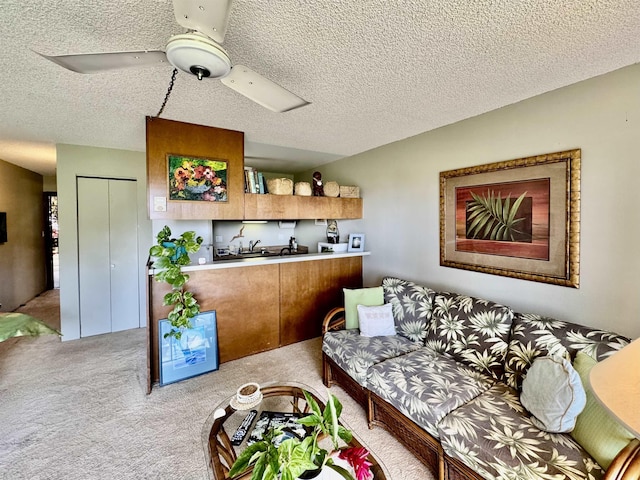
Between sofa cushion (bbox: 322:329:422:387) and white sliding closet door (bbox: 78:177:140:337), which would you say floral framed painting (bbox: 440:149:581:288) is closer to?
sofa cushion (bbox: 322:329:422:387)

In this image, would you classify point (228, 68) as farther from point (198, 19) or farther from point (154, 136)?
point (154, 136)

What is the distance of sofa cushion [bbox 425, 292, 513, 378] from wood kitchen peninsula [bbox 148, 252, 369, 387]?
5.25 ft

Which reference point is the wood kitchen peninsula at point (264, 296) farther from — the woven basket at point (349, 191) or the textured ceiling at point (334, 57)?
the textured ceiling at point (334, 57)

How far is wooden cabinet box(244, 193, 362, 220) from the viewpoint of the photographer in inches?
125

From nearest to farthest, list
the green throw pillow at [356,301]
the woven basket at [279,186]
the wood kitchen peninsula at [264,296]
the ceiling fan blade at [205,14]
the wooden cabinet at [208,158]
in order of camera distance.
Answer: the ceiling fan blade at [205,14] < the wooden cabinet at [208,158] < the green throw pillow at [356,301] < the wood kitchen peninsula at [264,296] < the woven basket at [279,186]

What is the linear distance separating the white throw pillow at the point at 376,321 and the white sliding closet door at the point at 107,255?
3456 mm

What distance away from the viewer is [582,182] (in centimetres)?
196

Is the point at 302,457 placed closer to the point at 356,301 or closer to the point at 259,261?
the point at 356,301

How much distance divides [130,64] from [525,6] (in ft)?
5.96

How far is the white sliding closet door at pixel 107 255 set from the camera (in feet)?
12.3

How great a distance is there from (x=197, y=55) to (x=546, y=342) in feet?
8.10

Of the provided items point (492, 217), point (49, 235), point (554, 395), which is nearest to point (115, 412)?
point (554, 395)

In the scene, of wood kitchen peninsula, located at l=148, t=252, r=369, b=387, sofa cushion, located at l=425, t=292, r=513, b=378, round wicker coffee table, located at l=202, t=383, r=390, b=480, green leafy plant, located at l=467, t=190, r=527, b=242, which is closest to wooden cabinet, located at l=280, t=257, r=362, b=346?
wood kitchen peninsula, located at l=148, t=252, r=369, b=387

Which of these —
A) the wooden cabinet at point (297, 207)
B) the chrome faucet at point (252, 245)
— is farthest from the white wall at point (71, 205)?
the chrome faucet at point (252, 245)
